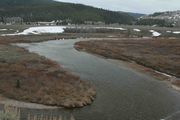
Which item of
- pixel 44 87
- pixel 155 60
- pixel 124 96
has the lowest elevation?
pixel 155 60

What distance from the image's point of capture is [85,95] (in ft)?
154

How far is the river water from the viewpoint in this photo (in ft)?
133

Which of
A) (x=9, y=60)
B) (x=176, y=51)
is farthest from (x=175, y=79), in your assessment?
(x=176, y=51)

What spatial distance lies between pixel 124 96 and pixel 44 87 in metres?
9.85

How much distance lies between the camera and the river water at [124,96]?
40406 millimetres

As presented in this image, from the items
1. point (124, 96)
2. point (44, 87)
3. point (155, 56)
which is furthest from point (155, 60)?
point (44, 87)

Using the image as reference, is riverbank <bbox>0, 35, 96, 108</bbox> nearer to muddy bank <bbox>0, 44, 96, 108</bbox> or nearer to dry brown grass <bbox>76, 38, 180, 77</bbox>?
muddy bank <bbox>0, 44, 96, 108</bbox>

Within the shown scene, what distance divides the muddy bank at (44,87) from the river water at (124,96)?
6.43ft

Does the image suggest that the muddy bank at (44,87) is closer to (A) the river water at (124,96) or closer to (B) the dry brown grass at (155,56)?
(A) the river water at (124,96)

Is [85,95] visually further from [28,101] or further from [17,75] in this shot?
[17,75]

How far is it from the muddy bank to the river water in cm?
196

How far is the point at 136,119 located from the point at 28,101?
12462 mm

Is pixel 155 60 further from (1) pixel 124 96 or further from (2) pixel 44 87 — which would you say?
(2) pixel 44 87

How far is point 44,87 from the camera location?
161 feet
